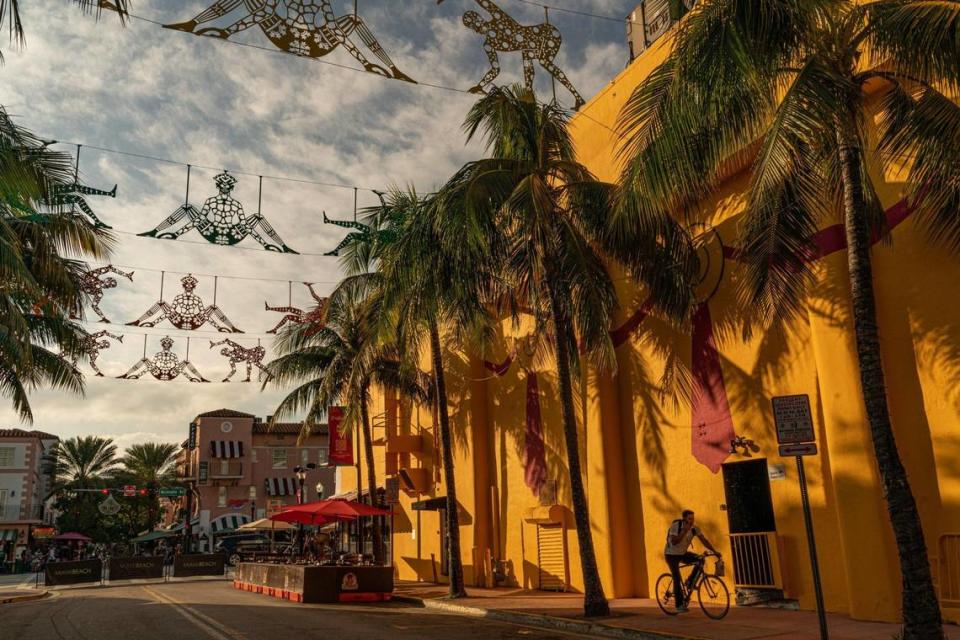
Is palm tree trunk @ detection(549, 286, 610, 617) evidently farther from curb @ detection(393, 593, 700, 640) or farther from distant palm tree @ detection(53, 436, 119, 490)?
distant palm tree @ detection(53, 436, 119, 490)

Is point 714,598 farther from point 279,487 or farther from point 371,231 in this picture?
point 279,487

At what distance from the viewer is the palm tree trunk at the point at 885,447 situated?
8.10 meters

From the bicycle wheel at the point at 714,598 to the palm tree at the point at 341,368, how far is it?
11220mm

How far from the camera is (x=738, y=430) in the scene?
46.0ft

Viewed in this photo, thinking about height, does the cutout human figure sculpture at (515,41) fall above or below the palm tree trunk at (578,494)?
above

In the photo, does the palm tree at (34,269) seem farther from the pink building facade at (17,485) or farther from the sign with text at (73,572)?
the pink building facade at (17,485)

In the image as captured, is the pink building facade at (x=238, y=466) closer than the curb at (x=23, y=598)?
No

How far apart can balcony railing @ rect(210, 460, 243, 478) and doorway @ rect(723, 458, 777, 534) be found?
60229mm

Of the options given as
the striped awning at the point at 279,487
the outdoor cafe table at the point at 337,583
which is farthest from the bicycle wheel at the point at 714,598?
the striped awning at the point at 279,487

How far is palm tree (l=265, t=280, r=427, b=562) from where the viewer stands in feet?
78.2

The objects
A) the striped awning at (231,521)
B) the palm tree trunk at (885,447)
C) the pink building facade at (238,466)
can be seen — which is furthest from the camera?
the pink building facade at (238,466)

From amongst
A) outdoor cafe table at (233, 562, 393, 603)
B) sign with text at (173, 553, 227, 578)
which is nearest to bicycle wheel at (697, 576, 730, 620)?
outdoor cafe table at (233, 562, 393, 603)

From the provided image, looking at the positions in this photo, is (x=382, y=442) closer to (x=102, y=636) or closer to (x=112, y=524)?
(x=102, y=636)

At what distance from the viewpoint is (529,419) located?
67.4 ft
